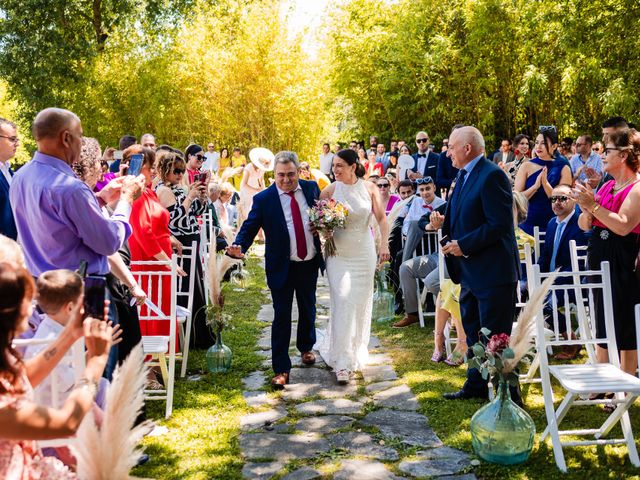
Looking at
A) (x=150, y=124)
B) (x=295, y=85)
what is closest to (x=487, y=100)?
(x=295, y=85)

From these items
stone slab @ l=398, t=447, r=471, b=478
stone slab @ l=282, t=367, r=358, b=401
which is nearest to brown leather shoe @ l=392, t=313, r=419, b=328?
stone slab @ l=282, t=367, r=358, b=401

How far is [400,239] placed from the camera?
9180 mm

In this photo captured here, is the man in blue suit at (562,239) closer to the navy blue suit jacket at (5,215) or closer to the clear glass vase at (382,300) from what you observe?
the clear glass vase at (382,300)

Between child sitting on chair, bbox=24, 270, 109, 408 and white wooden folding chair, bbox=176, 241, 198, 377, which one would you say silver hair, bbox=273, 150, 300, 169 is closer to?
white wooden folding chair, bbox=176, 241, 198, 377

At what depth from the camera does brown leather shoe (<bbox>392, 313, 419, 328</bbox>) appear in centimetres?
830

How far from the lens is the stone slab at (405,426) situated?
15.5ft

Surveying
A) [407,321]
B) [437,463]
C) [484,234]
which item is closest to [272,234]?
[484,234]

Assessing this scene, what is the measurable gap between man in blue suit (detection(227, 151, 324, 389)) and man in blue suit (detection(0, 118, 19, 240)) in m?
1.80

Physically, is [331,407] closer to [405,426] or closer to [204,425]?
[405,426]

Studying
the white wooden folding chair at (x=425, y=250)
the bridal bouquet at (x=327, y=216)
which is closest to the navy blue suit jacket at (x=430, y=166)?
the white wooden folding chair at (x=425, y=250)

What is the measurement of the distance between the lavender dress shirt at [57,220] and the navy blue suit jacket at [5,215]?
167 cm

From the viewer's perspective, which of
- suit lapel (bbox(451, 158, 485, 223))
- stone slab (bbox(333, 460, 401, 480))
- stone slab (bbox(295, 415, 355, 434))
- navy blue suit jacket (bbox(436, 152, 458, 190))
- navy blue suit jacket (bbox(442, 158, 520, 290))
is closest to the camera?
stone slab (bbox(333, 460, 401, 480))

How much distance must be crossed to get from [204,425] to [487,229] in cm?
256

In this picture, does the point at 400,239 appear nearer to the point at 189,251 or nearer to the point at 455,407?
the point at 189,251
